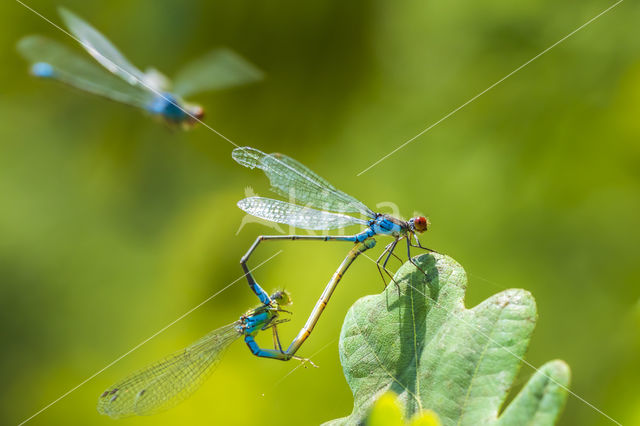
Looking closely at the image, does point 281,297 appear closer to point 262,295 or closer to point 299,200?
point 262,295

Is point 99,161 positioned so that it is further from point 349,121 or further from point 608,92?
point 608,92

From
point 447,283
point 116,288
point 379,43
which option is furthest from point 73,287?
point 447,283

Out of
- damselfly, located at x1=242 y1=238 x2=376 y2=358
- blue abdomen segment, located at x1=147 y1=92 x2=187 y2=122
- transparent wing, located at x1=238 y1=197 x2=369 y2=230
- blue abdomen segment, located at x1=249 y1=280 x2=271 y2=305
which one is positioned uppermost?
blue abdomen segment, located at x1=147 y1=92 x2=187 y2=122

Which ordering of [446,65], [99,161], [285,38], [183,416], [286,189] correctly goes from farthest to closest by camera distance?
1. [99,161]
2. [285,38]
3. [446,65]
4. [183,416]
5. [286,189]

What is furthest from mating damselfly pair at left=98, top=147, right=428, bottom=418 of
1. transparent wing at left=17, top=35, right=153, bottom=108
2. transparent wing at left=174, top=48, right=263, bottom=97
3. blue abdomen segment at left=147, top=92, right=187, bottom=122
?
transparent wing at left=17, top=35, right=153, bottom=108

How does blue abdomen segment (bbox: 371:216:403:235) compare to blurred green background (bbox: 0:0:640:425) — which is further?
blurred green background (bbox: 0:0:640:425)

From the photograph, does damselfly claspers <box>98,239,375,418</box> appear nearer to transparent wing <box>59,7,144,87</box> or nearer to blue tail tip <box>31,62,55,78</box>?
transparent wing <box>59,7,144,87</box>

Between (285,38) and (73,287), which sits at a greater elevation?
(285,38)

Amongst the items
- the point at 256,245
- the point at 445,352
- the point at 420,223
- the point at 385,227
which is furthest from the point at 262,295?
the point at 445,352
